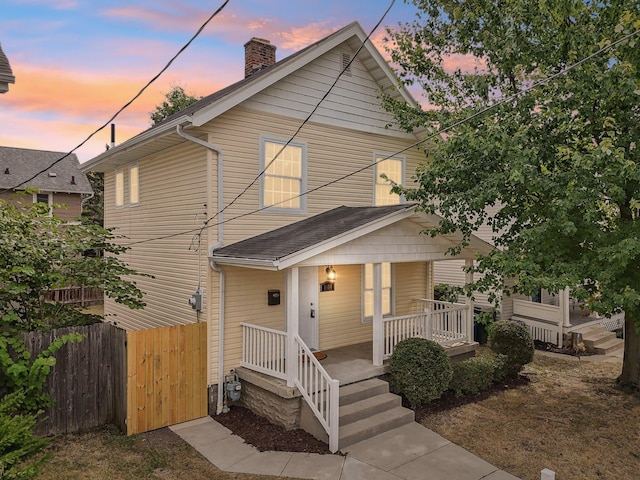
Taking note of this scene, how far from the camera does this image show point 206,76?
14.8 m

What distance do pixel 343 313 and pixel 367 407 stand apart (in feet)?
11.5

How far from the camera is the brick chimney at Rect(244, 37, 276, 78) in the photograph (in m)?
13.8

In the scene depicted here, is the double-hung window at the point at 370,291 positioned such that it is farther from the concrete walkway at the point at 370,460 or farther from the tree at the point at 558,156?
the concrete walkway at the point at 370,460

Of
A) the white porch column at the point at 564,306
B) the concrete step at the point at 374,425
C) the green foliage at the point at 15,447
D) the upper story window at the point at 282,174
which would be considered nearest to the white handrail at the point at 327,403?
the concrete step at the point at 374,425

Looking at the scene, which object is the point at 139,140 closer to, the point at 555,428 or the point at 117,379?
the point at 117,379

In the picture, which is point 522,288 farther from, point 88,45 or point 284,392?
point 88,45

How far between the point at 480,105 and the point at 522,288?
202 inches

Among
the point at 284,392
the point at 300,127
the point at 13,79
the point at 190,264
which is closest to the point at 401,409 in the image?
the point at 284,392

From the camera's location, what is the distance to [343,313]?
11.5m

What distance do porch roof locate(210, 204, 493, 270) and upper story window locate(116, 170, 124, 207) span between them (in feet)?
17.8

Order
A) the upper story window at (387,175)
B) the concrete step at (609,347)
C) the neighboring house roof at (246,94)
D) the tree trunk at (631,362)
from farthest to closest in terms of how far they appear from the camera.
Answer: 1. the concrete step at (609,347)
2. the upper story window at (387,175)
3. the tree trunk at (631,362)
4. the neighboring house roof at (246,94)

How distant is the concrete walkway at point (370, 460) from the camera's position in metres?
6.45

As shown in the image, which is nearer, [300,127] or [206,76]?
[300,127]

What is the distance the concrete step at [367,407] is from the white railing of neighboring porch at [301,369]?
1.31 ft
